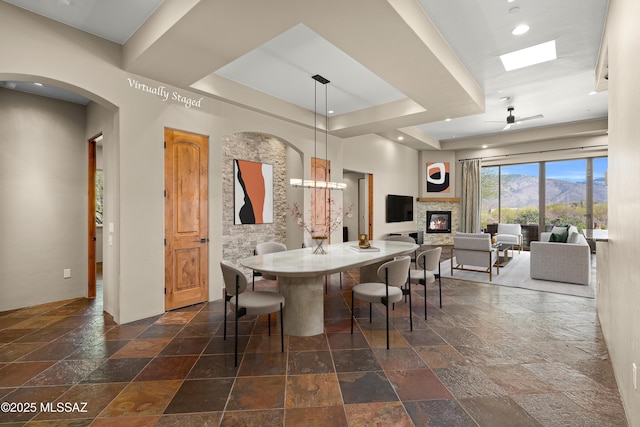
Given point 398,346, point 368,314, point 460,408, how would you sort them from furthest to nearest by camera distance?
point 368,314
point 398,346
point 460,408

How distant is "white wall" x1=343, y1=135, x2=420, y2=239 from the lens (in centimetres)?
697

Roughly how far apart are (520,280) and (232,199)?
5042 millimetres

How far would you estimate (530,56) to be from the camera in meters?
3.84

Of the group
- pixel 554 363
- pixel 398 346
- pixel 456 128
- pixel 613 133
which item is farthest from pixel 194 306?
pixel 456 128

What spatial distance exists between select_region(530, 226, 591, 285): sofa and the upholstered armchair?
2.76 m

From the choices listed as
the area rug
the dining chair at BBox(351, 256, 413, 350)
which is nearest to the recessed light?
the dining chair at BBox(351, 256, 413, 350)

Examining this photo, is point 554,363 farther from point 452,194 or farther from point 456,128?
point 452,194

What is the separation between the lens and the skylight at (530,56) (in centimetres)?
362

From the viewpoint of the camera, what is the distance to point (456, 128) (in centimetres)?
764

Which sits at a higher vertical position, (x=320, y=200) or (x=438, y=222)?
(x=320, y=200)

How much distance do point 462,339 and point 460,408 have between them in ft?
3.69

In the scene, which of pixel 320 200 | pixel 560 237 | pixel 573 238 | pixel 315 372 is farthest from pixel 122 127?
pixel 573 238

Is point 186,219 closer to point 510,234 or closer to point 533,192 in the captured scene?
point 510,234

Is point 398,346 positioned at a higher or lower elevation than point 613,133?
lower
